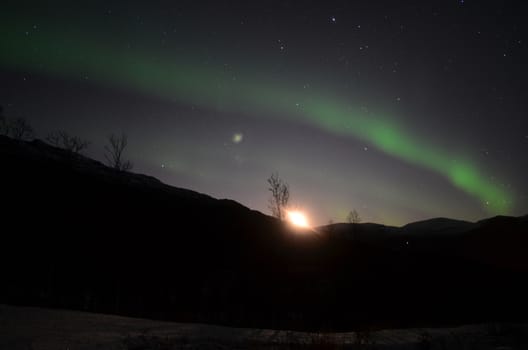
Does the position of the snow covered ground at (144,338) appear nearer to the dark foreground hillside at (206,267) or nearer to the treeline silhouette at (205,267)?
the treeline silhouette at (205,267)

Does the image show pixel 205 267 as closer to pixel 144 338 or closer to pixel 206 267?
pixel 206 267

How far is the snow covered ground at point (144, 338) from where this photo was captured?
5.58 m

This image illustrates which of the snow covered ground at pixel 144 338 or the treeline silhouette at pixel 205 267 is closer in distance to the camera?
the snow covered ground at pixel 144 338

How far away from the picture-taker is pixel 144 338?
20.3 ft

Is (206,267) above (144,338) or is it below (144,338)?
above

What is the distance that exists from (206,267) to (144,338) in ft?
57.3

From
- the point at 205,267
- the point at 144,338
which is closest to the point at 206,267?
the point at 205,267

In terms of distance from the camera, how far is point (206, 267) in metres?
23.1

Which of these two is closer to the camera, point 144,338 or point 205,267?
point 144,338

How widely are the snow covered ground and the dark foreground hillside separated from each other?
416 centimetres

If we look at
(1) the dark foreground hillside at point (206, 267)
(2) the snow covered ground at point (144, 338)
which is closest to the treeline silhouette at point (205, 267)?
(1) the dark foreground hillside at point (206, 267)

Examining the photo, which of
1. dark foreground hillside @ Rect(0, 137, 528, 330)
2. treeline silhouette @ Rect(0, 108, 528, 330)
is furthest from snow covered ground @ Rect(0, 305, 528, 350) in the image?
dark foreground hillside @ Rect(0, 137, 528, 330)

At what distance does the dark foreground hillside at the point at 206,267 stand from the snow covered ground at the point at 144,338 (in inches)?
164

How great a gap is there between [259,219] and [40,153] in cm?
3321
